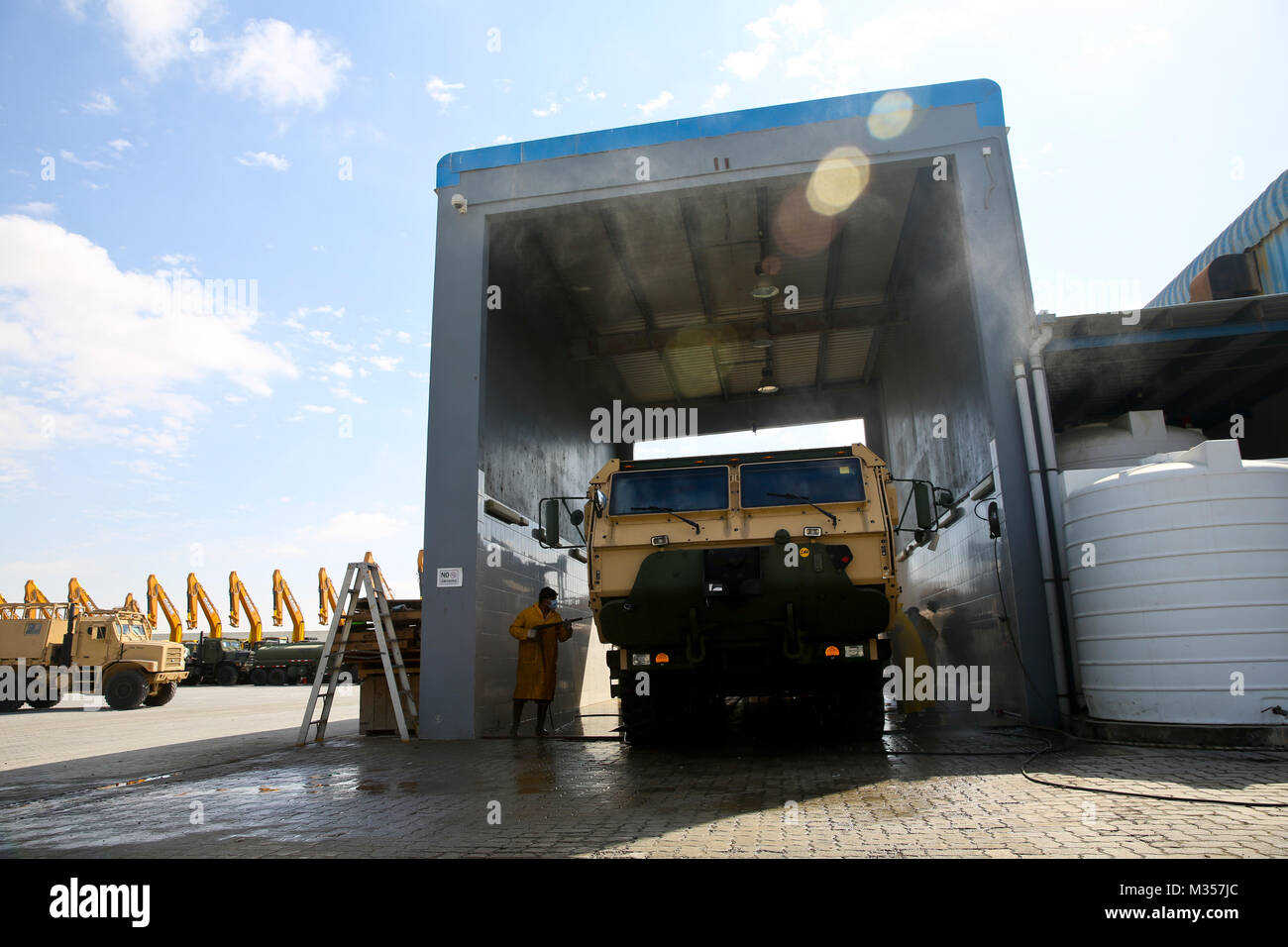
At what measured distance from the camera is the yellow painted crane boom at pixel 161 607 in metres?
31.4

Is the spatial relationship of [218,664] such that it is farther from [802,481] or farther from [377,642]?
[802,481]

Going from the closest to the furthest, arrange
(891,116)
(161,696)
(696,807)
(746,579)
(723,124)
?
(696,807) < (746,579) < (891,116) < (723,124) < (161,696)

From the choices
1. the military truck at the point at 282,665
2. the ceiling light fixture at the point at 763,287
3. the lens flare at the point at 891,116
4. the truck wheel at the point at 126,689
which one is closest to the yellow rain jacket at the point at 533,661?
the ceiling light fixture at the point at 763,287

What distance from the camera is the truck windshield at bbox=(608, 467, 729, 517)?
318 inches

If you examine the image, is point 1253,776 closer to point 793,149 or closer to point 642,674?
point 642,674

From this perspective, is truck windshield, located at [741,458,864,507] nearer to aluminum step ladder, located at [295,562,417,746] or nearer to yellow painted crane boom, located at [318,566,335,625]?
aluminum step ladder, located at [295,562,417,746]

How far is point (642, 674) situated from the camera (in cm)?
761

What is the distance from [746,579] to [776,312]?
8073 mm

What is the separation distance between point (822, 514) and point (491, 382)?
16.0ft

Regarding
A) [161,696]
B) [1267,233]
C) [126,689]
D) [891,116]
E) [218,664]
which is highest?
[891,116]

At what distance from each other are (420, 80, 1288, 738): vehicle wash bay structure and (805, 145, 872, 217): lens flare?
3 cm

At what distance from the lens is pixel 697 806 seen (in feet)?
15.0

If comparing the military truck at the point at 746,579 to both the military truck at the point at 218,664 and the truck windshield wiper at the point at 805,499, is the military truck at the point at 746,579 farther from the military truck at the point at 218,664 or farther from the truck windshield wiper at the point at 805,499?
the military truck at the point at 218,664

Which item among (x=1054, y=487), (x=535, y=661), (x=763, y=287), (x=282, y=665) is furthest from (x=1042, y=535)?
(x=282, y=665)
